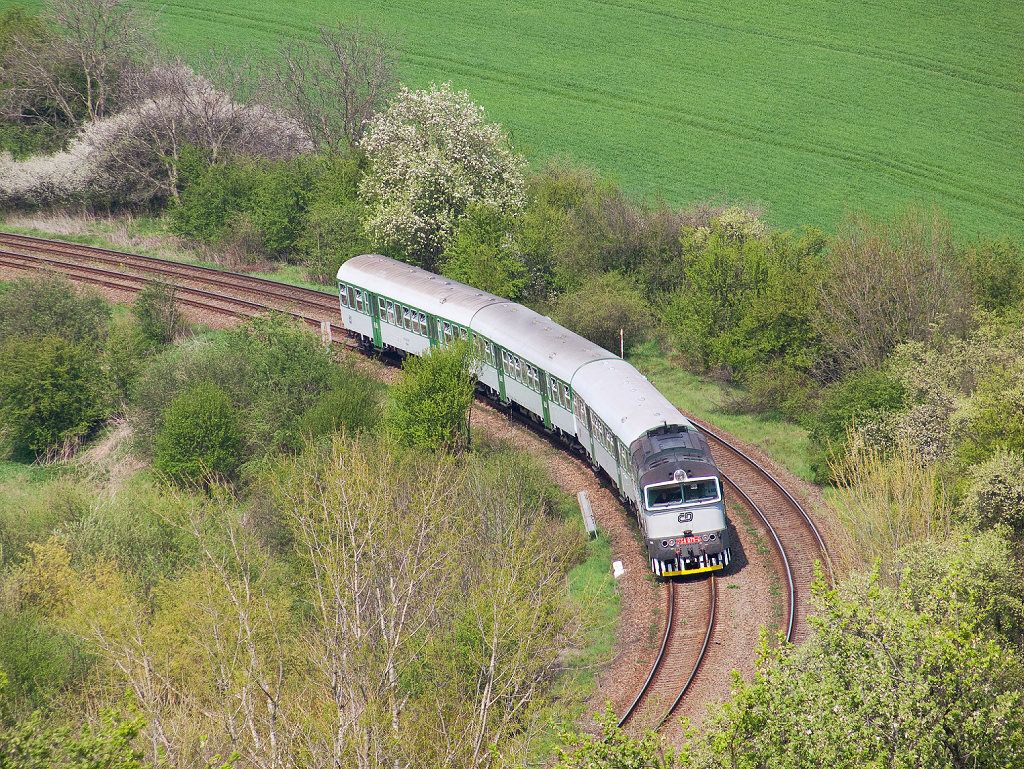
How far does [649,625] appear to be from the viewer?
29.5 metres

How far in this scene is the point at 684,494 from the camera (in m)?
30.4

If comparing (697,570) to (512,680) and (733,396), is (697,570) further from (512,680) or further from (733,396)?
(733,396)

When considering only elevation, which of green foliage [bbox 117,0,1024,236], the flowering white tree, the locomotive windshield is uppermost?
green foliage [bbox 117,0,1024,236]

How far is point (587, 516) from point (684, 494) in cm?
497

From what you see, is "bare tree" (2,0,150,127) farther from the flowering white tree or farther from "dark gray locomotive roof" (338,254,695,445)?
"dark gray locomotive roof" (338,254,695,445)

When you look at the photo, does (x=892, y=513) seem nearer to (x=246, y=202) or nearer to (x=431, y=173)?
(x=431, y=173)

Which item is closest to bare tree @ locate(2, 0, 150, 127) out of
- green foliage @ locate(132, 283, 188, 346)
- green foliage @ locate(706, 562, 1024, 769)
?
green foliage @ locate(132, 283, 188, 346)

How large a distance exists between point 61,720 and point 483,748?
33.4ft

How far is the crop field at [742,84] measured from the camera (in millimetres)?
66125

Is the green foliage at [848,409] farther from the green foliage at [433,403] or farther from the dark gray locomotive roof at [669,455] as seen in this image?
the green foliage at [433,403]

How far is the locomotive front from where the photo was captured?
30.3 meters

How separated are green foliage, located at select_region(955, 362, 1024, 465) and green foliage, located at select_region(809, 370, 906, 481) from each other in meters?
6.08

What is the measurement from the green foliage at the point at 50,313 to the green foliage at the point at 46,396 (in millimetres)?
2138

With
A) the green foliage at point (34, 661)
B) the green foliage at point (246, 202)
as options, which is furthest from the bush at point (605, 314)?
the green foliage at point (34, 661)
